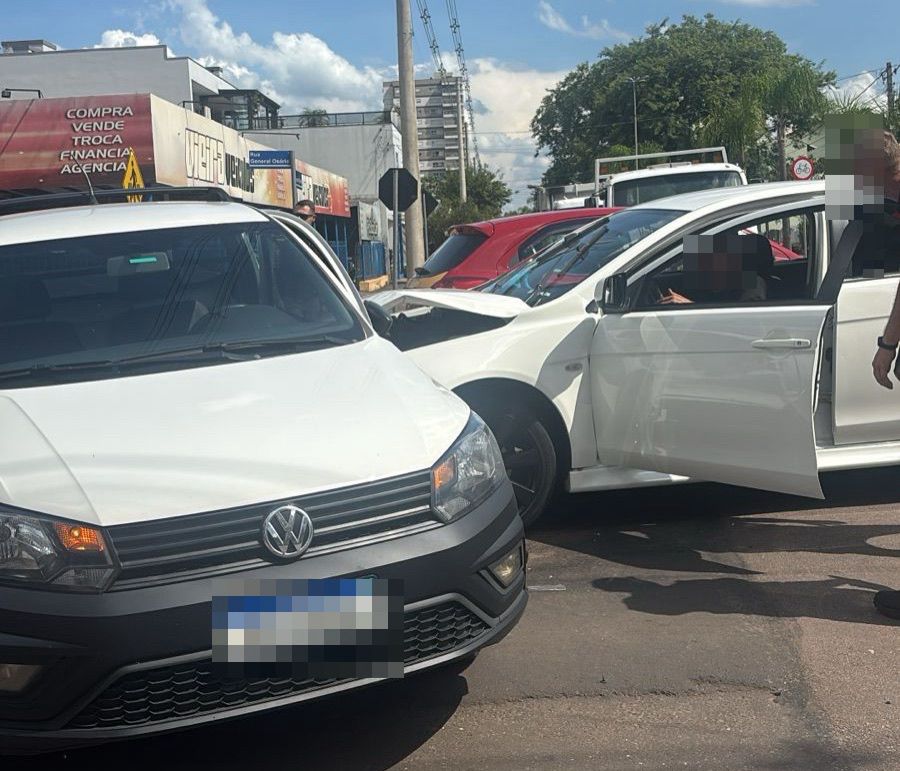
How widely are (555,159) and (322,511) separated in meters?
70.5

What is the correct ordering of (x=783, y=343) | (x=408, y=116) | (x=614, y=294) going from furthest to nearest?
(x=408, y=116) → (x=614, y=294) → (x=783, y=343)

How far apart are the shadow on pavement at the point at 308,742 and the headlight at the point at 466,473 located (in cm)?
55

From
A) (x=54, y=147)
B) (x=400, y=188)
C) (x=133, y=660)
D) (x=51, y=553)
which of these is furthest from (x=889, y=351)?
(x=54, y=147)

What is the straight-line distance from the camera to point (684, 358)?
4.88 meters

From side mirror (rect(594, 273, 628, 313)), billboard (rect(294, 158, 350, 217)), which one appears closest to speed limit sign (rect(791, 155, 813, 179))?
side mirror (rect(594, 273, 628, 313))

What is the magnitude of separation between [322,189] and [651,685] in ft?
120

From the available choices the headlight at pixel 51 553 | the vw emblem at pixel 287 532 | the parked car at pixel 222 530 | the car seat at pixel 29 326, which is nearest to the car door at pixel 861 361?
the parked car at pixel 222 530

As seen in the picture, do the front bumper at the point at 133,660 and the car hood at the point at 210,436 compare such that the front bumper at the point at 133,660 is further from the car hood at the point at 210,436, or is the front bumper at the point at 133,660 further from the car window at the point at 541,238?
the car window at the point at 541,238

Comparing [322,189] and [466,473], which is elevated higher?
[322,189]

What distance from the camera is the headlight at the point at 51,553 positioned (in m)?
2.72

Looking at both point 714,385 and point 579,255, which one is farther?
point 579,255

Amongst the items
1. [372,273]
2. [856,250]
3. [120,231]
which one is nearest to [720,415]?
[856,250]

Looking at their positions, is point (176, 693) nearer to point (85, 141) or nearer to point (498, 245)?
point (498, 245)

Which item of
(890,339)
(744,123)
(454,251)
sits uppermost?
(744,123)
